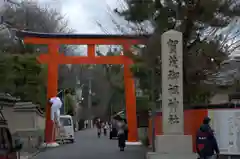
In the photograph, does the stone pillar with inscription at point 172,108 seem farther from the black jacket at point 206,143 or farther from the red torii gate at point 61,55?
the red torii gate at point 61,55

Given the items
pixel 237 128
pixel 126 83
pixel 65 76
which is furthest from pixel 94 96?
pixel 237 128

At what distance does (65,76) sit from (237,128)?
39500 mm

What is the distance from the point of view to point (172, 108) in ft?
47.6

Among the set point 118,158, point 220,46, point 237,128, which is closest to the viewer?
point 237,128

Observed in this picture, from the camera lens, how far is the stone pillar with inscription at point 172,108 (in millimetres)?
14023

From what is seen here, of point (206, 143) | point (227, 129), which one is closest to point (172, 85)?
point (227, 129)

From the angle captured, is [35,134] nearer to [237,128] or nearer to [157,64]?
[157,64]

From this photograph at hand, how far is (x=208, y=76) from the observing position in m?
20.2

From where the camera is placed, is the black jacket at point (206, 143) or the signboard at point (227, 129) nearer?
the black jacket at point (206, 143)

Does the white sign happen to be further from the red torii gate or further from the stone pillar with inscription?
the red torii gate

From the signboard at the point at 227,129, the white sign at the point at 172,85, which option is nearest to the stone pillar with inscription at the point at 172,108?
the white sign at the point at 172,85

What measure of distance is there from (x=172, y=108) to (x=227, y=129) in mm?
2496

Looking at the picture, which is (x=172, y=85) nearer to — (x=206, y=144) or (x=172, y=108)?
(x=172, y=108)

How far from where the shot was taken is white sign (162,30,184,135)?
14383mm
